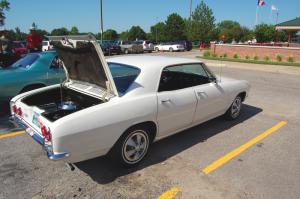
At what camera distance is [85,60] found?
3586mm

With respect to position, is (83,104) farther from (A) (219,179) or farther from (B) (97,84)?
(A) (219,179)

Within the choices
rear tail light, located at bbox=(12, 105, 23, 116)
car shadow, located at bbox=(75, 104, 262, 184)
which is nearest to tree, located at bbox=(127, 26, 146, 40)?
car shadow, located at bbox=(75, 104, 262, 184)

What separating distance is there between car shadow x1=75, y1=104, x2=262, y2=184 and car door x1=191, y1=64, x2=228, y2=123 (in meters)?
0.33

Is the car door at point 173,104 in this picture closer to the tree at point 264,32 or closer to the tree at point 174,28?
the tree at point 264,32

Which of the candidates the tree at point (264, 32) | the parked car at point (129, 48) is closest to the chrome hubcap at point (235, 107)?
the parked car at point (129, 48)

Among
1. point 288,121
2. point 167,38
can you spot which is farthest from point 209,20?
point 288,121

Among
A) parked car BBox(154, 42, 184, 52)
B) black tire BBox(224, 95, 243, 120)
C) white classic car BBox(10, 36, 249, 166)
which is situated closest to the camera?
white classic car BBox(10, 36, 249, 166)

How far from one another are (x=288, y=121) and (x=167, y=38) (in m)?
67.0

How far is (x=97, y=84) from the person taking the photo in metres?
3.68

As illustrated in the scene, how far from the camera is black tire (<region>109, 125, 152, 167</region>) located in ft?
10.8

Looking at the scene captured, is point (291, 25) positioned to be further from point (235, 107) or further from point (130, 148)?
point (130, 148)

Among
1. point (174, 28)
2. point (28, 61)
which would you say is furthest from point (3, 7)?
point (174, 28)

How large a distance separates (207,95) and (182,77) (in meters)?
0.54

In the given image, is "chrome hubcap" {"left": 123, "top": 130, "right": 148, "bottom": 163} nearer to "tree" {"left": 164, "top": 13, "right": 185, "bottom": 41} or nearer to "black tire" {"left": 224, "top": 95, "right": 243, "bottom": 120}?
"black tire" {"left": 224, "top": 95, "right": 243, "bottom": 120}
